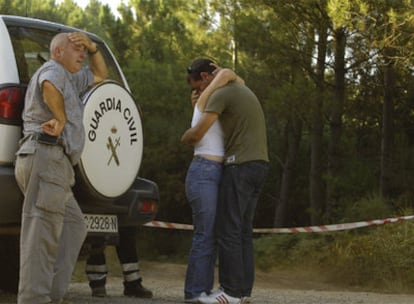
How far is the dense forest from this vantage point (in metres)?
15.6

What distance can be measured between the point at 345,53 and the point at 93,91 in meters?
10.9

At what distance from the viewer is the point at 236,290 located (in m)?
6.53

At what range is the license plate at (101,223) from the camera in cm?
596

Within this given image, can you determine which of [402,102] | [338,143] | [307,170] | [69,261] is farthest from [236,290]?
[307,170]

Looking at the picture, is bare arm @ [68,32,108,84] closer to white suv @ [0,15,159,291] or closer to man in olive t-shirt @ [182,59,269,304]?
white suv @ [0,15,159,291]

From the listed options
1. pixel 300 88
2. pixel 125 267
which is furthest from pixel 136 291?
pixel 300 88

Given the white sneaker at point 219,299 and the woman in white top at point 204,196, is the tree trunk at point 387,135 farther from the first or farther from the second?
the white sneaker at point 219,299

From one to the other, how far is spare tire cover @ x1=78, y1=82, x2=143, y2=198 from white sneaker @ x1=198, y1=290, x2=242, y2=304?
101cm

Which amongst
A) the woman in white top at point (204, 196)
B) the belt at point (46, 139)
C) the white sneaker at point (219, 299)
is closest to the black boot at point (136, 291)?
the woman in white top at point (204, 196)

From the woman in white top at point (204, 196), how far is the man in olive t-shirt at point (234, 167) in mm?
55

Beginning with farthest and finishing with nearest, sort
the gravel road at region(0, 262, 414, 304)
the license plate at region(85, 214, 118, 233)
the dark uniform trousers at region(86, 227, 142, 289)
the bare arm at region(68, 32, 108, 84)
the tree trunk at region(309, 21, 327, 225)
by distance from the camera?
the tree trunk at region(309, 21, 327, 225) < the gravel road at region(0, 262, 414, 304) < the dark uniform trousers at region(86, 227, 142, 289) < the license plate at region(85, 214, 118, 233) < the bare arm at region(68, 32, 108, 84)

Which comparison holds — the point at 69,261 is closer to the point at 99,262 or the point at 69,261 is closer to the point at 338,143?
the point at 99,262

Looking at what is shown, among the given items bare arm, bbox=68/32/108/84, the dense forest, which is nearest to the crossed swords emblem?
bare arm, bbox=68/32/108/84

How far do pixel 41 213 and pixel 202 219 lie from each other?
4.94 ft
